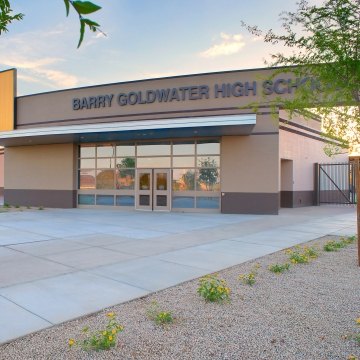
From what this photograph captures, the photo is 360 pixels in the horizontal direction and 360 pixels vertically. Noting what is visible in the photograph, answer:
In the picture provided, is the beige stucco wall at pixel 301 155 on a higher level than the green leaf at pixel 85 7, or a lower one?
higher

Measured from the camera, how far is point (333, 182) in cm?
2839

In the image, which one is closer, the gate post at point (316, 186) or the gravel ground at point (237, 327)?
the gravel ground at point (237, 327)

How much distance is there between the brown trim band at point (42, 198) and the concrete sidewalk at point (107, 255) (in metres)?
7.16

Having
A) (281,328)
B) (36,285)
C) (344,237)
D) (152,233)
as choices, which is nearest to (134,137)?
(152,233)

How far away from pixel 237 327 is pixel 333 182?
1009 inches

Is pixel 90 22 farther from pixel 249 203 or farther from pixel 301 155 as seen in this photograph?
pixel 301 155

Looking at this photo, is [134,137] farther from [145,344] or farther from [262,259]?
[145,344]

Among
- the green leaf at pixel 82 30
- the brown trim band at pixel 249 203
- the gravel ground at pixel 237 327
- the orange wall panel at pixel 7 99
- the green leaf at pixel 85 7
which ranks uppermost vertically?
the orange wall panel at pixel 7 99

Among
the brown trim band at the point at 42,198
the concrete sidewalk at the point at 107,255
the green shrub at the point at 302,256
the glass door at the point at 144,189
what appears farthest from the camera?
the brown trim band at the point at 42,198

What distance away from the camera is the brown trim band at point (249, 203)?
19.5 m

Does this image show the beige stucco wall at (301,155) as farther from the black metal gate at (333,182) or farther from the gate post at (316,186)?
the black metal gate at (333,182)

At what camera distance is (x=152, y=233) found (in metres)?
13.0

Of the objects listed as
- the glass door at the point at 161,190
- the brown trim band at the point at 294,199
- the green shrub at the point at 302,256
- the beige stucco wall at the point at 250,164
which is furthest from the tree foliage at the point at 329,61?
the brown trim band at the point at 294,199

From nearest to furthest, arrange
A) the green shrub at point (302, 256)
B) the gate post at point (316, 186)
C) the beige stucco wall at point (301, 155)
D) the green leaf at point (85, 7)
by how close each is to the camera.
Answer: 1. the green leaf at point (85, 7)
2. the green shrub at point (302, 256)
3. the beige stucco wall at point (301, 155)
4. the gate post at point (316, 186)
